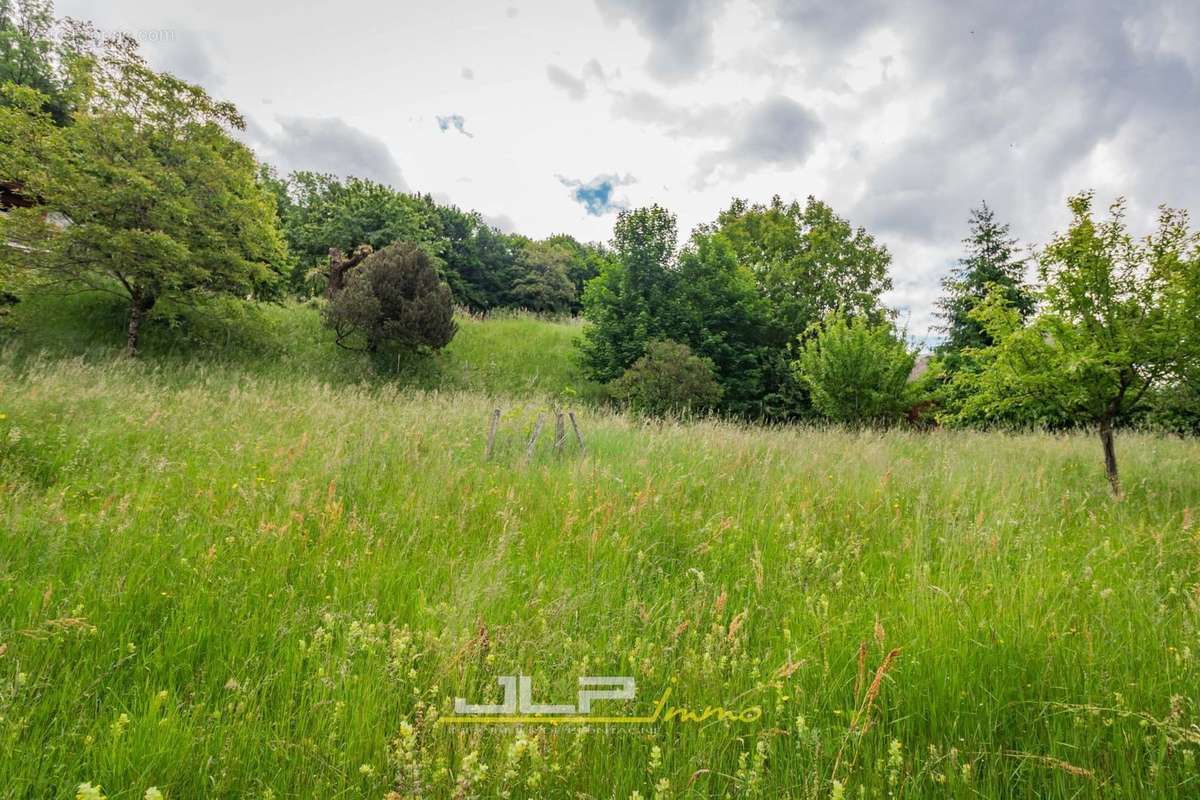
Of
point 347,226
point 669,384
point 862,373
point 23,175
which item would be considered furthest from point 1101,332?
point 347,226

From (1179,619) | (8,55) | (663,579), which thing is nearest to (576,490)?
(663,579)

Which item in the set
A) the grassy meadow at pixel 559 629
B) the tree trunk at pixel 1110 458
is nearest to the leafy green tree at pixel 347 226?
the grassy meadow at pixel 559 629

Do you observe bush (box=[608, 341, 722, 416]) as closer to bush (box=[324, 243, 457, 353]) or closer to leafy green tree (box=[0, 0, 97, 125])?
bush (box=[324, 243, 457, 353])

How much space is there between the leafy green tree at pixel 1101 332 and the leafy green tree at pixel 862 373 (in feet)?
19.6

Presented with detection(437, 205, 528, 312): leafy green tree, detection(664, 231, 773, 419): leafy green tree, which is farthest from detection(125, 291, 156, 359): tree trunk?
detection(437, 205, 528, 312): leafy green tree

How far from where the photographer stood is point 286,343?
602 inches

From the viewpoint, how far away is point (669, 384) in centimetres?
1292

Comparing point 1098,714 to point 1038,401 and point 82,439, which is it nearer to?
point 1038,401

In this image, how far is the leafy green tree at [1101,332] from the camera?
17.5 ft

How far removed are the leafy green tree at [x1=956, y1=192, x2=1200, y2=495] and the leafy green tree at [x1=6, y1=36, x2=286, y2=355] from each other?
17.2 metres

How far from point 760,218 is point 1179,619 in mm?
31835

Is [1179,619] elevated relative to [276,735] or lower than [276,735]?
elevated

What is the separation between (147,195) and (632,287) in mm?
14047

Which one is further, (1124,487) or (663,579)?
(1124,487)
